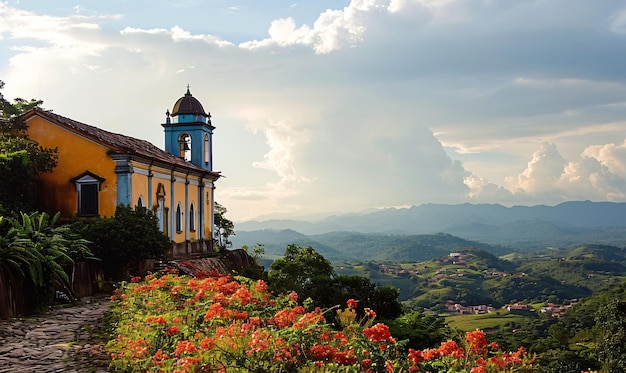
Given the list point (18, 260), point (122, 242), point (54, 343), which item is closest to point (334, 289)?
point (122, 242)

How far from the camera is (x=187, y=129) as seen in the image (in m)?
37.7

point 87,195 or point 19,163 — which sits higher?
point 19,163

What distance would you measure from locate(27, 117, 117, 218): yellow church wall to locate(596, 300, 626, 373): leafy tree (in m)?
31.2

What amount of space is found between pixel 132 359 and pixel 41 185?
758 inches

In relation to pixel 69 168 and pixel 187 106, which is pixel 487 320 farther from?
pixel 69 168

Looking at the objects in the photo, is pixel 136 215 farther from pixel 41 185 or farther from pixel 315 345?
pixel 315 345

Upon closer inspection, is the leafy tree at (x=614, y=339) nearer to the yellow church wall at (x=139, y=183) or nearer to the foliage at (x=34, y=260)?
the yellow church wall at (x=139, y=183)

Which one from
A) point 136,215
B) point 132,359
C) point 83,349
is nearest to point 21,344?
point 83,349

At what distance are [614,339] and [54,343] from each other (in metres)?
38.4

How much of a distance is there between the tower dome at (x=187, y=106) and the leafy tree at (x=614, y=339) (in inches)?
1158

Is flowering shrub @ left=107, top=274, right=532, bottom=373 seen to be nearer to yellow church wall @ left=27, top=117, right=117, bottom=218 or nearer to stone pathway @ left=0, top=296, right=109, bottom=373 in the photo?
stone pathway @ left=0, top=296, right=109, bottom=373

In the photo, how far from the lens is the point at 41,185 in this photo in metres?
26.0

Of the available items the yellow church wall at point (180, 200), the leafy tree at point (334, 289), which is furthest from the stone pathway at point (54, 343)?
the yellow church wall at point (180, 200)

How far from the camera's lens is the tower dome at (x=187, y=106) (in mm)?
37500
